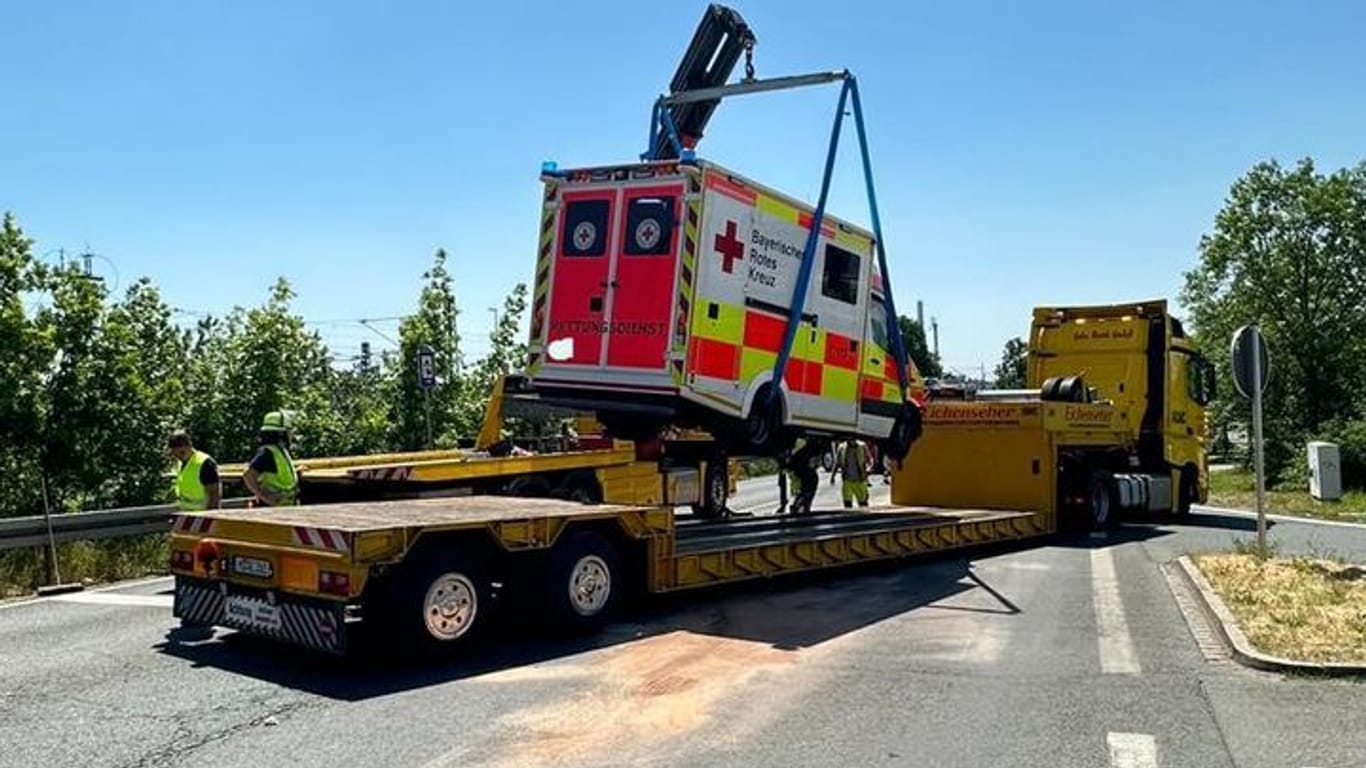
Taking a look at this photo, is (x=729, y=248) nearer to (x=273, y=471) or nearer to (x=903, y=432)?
(x=273, y=471)

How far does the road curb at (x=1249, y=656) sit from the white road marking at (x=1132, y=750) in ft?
6.16

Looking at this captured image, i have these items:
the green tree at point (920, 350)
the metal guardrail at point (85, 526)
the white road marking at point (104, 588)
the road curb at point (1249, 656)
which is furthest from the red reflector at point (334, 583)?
the green tree at point (920, 350)

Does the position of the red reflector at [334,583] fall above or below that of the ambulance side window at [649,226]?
below

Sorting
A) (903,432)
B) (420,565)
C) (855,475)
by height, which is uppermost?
(903,432)

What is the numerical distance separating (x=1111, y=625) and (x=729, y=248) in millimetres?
4349

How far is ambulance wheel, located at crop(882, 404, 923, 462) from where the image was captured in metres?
13.6

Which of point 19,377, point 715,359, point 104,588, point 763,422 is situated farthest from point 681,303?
point 19,377

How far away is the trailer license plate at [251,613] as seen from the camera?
7.11 meters

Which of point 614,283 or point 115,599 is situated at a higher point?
point 614,283

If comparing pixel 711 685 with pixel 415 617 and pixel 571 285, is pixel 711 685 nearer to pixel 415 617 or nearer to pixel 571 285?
pixel 415 617

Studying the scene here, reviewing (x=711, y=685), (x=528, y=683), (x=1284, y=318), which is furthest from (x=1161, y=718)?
(x=1284, y=318)

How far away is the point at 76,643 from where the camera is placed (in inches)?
315

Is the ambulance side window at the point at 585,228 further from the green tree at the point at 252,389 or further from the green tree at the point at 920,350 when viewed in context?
the green tree at the point at 920,350

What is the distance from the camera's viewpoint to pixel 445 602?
23.8ft
